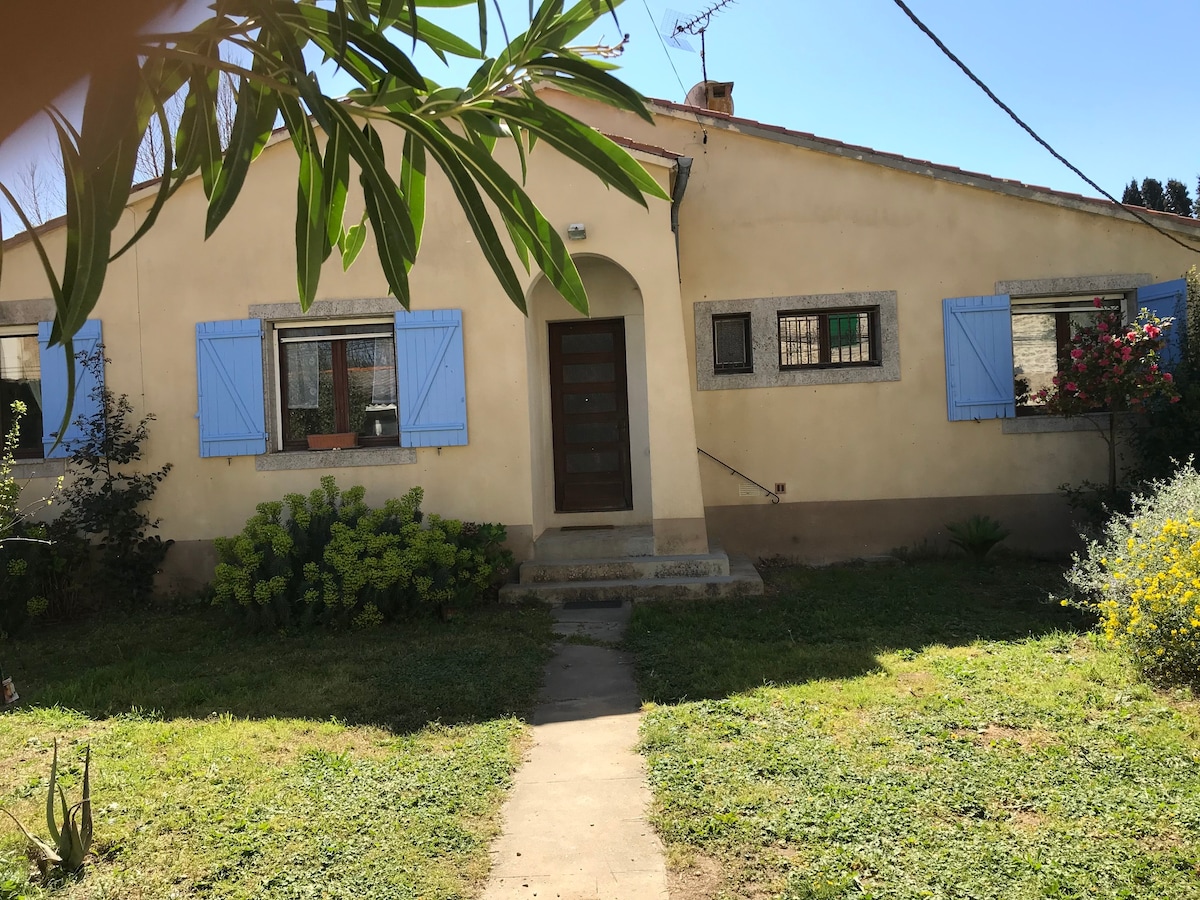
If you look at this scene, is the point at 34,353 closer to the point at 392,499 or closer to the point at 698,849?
the point at 392,499

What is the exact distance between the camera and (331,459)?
848 centimetres

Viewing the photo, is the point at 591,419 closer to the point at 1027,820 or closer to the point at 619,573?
the point at 619,573

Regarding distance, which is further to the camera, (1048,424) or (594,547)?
(1048,424)

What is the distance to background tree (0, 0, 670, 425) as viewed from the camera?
1585mm

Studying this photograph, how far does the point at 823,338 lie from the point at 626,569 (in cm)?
337

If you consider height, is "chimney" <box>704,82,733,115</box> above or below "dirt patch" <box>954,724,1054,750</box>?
above

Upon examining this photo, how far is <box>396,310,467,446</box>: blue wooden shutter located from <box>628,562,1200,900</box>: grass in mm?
2759

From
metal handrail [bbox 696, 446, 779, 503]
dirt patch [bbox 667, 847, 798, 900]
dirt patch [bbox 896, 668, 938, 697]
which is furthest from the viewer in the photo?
metal handrail [bbox 696, 446, 779, 503]

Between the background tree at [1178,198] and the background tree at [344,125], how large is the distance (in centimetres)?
1740

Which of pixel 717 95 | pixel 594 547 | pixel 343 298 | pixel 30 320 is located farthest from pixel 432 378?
pixel 717 95

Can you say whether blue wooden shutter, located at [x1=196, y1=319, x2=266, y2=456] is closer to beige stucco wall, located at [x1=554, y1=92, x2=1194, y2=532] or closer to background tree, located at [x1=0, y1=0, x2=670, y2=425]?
beige stucco wall, located at [x1=554, y1=92, x2=1194, y2=532]

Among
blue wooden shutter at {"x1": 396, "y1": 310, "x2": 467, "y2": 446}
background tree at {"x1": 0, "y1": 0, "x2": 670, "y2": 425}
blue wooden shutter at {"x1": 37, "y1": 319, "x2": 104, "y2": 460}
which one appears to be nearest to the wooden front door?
blue wooden shutter at {"x1": 396, "y1": 310, "x2": 467, "y2": 446}

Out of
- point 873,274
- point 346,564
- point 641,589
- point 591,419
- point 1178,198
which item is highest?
point 1178,198

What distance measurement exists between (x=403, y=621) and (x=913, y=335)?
226 inches
